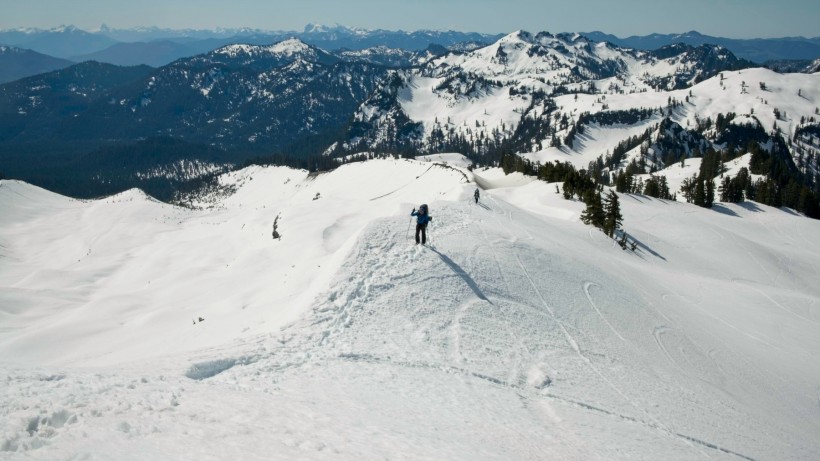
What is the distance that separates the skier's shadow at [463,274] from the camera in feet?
65.4

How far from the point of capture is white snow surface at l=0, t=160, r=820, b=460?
9.59 metres

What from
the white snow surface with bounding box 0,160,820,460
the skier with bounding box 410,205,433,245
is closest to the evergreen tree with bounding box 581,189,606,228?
the white snow surface with bounding box 0,160,820,460

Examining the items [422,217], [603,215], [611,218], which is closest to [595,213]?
[603,215]

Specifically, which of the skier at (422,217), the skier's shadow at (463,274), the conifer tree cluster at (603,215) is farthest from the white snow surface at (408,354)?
the conifer tree cluster at (603,215)

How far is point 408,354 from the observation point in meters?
14.9

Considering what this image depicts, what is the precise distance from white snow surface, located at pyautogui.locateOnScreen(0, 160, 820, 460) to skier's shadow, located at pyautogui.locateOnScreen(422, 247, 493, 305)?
16 centimetres

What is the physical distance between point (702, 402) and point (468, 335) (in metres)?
9.40

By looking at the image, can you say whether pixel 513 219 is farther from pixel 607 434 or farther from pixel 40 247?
pixel 40 247

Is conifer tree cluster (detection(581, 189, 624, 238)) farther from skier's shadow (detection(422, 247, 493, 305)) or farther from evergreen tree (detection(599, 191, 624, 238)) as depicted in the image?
skier's shadow (detection(422, 247, 493, 305))

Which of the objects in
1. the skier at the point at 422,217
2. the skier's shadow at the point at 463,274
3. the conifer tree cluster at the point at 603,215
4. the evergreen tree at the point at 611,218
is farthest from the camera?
the conifer tree cluster at the point at 603,215

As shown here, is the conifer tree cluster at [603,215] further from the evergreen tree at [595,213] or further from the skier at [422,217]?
the skier at [422,217]

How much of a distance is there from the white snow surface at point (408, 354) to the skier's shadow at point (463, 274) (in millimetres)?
158

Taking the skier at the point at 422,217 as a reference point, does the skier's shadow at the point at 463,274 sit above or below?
below

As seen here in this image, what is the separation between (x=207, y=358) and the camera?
1293 centimetres
